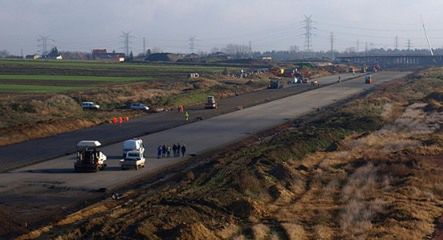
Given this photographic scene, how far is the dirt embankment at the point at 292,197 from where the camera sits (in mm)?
19453

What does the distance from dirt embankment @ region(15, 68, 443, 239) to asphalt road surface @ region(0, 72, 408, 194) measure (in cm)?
232

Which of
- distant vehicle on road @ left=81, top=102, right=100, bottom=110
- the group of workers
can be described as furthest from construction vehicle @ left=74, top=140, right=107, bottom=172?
distant vehicle on road @ left=81, top=102, right=100, bottom=110

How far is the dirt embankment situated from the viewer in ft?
63.8

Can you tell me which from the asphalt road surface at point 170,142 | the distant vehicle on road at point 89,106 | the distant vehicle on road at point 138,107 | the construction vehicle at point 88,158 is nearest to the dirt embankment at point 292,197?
the asphalt road surface at point 170,142

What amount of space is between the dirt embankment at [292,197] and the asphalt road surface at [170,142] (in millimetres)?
2319

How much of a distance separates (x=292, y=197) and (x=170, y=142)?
16.8 metres

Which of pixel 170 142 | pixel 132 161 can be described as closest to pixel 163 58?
pixel 170 142

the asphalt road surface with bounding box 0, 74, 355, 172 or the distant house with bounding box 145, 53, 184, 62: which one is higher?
the distant house with bounding box 145, 53, 184, 62

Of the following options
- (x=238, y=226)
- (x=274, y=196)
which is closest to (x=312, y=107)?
(x=274, y=196)

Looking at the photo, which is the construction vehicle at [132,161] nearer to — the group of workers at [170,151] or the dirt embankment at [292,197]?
the dirt embankment at [292,197]

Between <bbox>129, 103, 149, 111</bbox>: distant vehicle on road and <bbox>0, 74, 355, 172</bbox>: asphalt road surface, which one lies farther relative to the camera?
<bbox>129, 103, 149, 111</bbox>: distant vehicle on road

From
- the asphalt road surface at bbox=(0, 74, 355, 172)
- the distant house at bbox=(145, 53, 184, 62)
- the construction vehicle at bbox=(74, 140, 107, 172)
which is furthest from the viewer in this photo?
the distant house at bbox=(145, 53, 184, 62)

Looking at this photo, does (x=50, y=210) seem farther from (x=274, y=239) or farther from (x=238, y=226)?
(x=274, y=239)

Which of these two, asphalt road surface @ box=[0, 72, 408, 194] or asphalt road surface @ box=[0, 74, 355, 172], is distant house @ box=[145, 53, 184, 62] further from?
asphalt road surface @ box=[0, 74, 355, 172]
